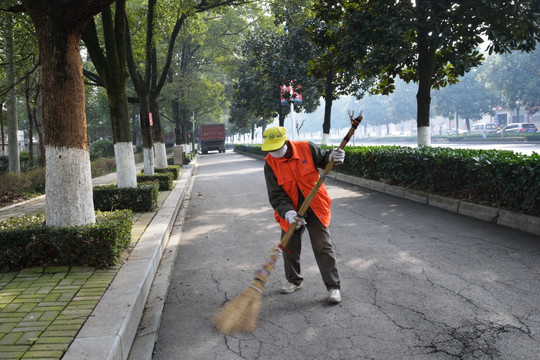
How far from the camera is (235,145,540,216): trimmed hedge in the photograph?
6520 mm

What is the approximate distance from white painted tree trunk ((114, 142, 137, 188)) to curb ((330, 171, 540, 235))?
18.9 feet

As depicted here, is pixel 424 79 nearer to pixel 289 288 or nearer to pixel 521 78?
pixel 289 288

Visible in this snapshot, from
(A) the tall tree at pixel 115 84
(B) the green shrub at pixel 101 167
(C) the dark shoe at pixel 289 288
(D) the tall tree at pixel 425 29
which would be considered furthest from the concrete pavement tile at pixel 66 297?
(B) the green shrub at pixel 101 167

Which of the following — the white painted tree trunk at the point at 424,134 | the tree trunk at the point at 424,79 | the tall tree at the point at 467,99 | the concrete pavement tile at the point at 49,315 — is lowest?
the concrete pavement tile at the point at 49,315

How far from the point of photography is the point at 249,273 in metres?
5.00

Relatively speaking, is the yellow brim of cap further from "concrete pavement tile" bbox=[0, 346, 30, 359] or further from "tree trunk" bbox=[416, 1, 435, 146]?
"tree trunk" bbox=[416, 1, 435, 146]

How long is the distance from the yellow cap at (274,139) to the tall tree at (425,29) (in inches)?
289

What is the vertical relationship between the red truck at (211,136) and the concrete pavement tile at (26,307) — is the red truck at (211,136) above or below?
above

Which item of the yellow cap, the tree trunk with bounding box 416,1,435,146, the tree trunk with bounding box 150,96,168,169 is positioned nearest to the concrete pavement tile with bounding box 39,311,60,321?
the yellow cap

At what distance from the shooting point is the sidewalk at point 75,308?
291 centimetres

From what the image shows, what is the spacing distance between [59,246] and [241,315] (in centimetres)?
226

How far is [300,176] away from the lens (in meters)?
4.04

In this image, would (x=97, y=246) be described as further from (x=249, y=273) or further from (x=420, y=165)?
(x=420, y=165)

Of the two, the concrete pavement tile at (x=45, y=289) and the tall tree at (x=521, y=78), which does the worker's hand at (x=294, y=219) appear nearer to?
the concrete pavement tile at (x=45, y=289)
